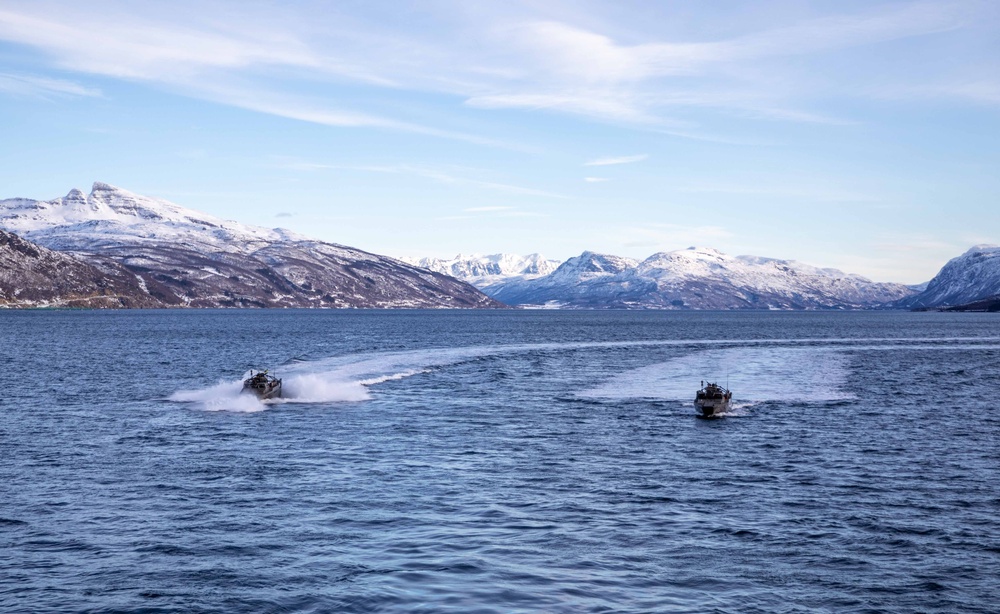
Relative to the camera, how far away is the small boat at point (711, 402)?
249 feet

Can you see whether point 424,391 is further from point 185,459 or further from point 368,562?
point 368,562

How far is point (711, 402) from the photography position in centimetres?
7631

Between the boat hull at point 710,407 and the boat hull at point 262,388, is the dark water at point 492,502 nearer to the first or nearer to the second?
the boat hull at point 710,407

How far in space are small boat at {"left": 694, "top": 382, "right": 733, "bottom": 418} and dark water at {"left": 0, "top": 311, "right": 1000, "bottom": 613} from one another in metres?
1.81

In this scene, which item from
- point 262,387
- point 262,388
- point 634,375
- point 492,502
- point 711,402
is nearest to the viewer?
point 492,502

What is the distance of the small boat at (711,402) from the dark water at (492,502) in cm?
181

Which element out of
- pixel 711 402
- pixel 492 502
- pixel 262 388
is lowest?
pixel 492 502

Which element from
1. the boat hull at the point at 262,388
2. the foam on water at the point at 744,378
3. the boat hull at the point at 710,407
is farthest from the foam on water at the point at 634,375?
the boat hull at the point at 710,407

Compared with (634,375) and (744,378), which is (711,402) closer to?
(634,375)

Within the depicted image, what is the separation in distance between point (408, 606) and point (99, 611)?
985 centimetres

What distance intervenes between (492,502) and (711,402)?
39.0 metres

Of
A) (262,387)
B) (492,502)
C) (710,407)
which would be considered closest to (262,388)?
(262,387)

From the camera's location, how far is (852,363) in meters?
146

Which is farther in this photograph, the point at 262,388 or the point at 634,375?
the point at 634,375
